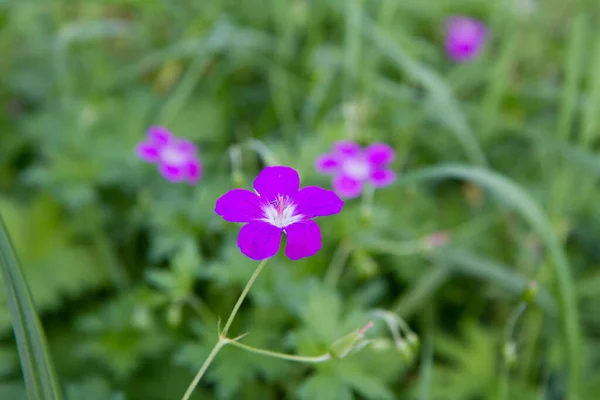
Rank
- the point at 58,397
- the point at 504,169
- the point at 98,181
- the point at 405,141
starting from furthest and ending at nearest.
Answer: the point at 504,169 < the point at 405,141 < the point at 98,181 < the point at 58,397

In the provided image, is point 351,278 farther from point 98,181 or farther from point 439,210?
point 98,181

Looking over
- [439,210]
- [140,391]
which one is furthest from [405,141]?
[140,391]

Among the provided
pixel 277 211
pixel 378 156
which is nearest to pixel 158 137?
pixel 378 156

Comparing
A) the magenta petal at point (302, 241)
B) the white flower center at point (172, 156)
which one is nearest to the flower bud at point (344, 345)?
the magenta petal at point (302, 241)

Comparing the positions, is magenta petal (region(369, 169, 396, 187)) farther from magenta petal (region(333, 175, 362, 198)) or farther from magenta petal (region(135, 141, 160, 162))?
magenta petal (region(135, 141, 160, 162))

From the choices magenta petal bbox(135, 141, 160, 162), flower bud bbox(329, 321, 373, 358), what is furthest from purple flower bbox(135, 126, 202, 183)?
flower bud bbox(329, 321, 373, 358)
